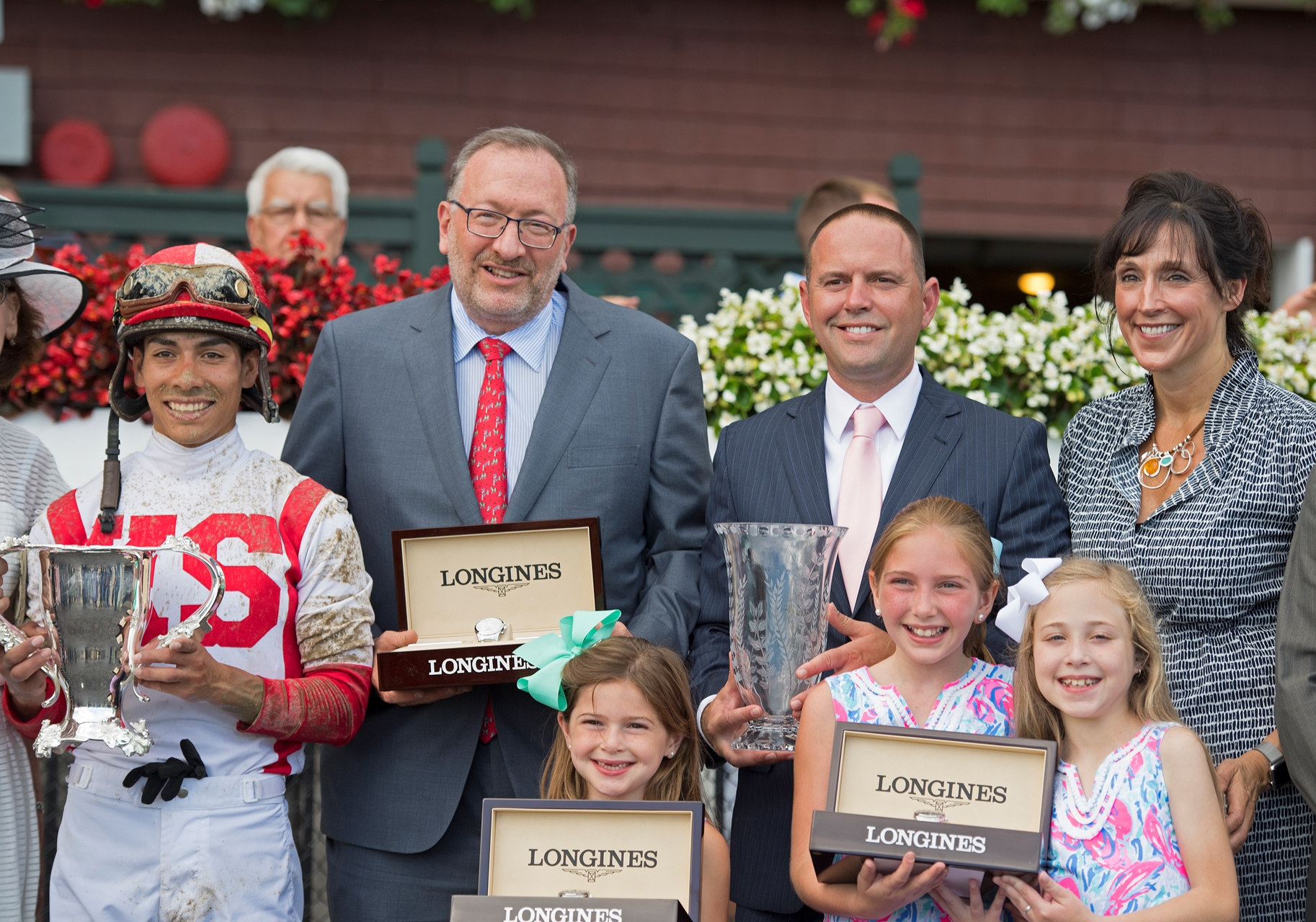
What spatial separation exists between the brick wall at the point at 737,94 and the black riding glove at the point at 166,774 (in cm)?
563

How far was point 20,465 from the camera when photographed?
299 cm

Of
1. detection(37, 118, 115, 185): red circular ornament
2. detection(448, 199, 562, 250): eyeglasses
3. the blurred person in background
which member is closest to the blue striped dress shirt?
detection(448, 199, 562, 250): eyeglasses

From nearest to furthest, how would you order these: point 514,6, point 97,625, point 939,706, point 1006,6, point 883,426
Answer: point 97,625
point 939,706
point 883,426
point 514,6
point 1006,6

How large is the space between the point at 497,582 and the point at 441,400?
0.50 meters

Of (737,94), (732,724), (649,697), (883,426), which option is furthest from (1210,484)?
(737,94)

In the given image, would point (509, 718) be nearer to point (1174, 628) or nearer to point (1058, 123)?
point (1174, 628)

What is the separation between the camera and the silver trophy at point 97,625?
2.44m

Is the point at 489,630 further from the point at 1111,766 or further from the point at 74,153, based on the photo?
the point at 74,153

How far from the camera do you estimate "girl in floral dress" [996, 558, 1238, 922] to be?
90.6 inches

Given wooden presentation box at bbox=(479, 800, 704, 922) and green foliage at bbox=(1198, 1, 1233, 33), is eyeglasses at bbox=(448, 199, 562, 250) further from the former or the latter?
green foliage at bbox=(1198, 1, 1233, 33)

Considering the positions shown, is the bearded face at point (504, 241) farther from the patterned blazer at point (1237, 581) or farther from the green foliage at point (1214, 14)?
the green foliage at point (1214, 14)

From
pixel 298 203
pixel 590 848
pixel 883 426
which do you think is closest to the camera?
pixel 590 848

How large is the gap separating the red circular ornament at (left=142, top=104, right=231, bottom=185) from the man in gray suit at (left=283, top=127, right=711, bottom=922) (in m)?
4.77

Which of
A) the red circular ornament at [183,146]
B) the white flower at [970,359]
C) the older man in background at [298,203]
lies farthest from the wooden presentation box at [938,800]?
the red circular ornament at [183,146]
